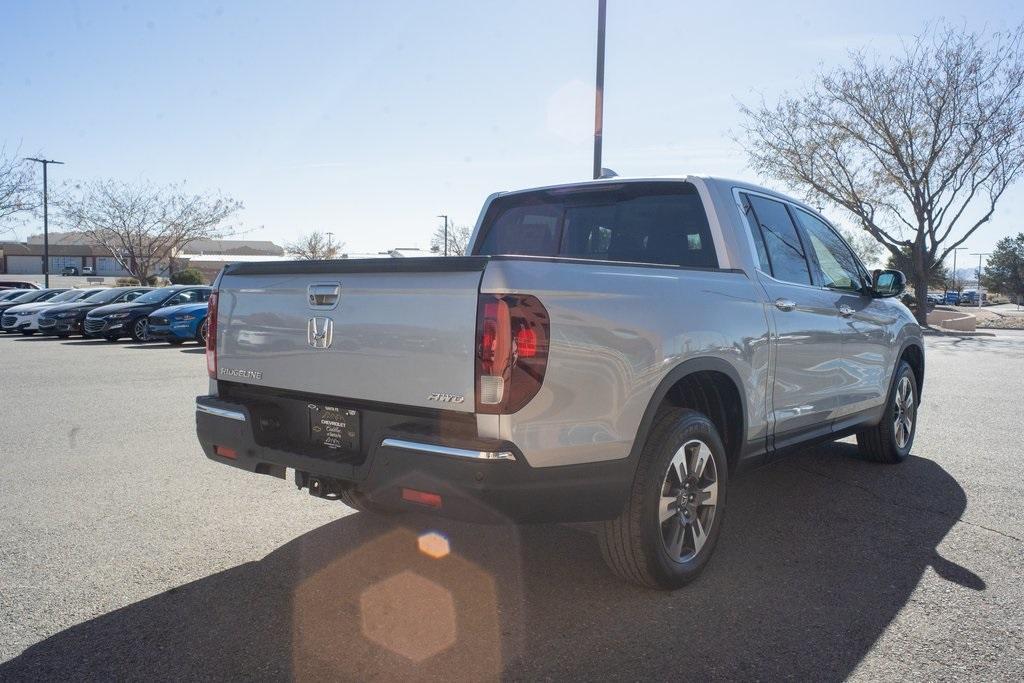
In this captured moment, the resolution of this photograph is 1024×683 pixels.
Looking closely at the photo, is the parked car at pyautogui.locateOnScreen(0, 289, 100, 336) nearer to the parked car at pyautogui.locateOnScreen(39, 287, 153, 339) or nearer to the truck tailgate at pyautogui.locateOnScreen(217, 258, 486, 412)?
the parked car at pyautogui.locateOnScreen(39, 287, 153, 339)

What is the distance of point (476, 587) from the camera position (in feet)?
12.1

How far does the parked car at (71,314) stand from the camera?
21.6m

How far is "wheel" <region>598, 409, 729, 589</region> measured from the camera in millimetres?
3441

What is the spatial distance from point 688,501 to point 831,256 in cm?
256

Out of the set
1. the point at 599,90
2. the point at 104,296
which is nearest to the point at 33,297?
the point at 104,296

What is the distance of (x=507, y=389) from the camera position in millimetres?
2947


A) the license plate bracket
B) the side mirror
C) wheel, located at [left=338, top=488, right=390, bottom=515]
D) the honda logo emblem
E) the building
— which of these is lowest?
wheel, located at [left=338, top=488, right=390, bottom=515]

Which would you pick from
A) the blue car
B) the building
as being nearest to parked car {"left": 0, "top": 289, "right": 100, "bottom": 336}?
the blue car

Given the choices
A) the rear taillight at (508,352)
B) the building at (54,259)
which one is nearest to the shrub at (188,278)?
the rear taillight at (508,352)

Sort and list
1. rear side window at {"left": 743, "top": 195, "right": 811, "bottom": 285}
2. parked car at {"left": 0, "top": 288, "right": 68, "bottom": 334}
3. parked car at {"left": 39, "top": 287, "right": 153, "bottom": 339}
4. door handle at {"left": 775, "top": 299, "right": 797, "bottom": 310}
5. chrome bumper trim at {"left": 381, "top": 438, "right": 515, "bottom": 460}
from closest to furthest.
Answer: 1. chrome bumper trim at {"left": 381, "top": 438, "right": 515, "bottom": 460}
2. door handle at {"left": 775, "top": 299, "right": 797, "bottom": 310}
3. rear side window at {"left": 743, "top": 195, "right": 811, "bottom": 285}
4. parked car at {"left": 39, "top": 287, "right": 153, "bottom": 339}
5. parked car at {"left": 0, "top": 288, "right": 68, "bottom": 334}

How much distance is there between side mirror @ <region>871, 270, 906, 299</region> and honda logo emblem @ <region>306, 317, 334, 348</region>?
155 inches

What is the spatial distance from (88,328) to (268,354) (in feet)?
61.9

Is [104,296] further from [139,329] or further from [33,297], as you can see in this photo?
[33,297]

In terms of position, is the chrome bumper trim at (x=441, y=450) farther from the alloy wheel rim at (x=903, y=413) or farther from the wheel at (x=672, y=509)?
the alloy wheel rim at (x=903, y=413)
